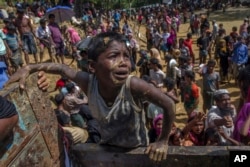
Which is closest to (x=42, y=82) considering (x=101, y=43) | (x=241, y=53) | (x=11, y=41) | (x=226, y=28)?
(x=101, y=43)

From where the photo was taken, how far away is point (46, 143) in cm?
226

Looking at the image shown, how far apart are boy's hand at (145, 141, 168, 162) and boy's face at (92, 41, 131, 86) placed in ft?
1.58

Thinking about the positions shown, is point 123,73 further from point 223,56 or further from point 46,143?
point 223,56

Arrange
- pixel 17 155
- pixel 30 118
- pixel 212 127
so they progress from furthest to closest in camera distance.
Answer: pixel 212 127 → pixel 30 118 → pixel 17 155

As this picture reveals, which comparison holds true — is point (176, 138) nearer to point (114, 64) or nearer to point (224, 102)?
point (224, 102)

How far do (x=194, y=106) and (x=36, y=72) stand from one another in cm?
488

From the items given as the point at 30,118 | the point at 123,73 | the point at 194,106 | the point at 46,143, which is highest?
the point at 123,73

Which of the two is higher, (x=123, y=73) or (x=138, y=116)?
(x=123, y=73)

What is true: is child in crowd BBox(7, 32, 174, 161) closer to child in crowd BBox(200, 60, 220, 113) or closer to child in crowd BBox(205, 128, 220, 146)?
child in crowd BBox(205, 128, 220, 146)

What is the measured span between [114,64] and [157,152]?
0.65 m

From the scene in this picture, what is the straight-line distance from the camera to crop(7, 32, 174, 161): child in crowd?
2209mm

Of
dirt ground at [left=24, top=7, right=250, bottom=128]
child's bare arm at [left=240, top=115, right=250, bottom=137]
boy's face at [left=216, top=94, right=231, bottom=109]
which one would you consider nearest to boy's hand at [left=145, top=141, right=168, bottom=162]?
child's bare arm at [left=240, top=115, right=250, bottom=137]

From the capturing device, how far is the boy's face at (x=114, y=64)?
2232 mm

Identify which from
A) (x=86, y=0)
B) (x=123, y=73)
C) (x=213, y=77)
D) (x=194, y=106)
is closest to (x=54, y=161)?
(x=123, y=73)
